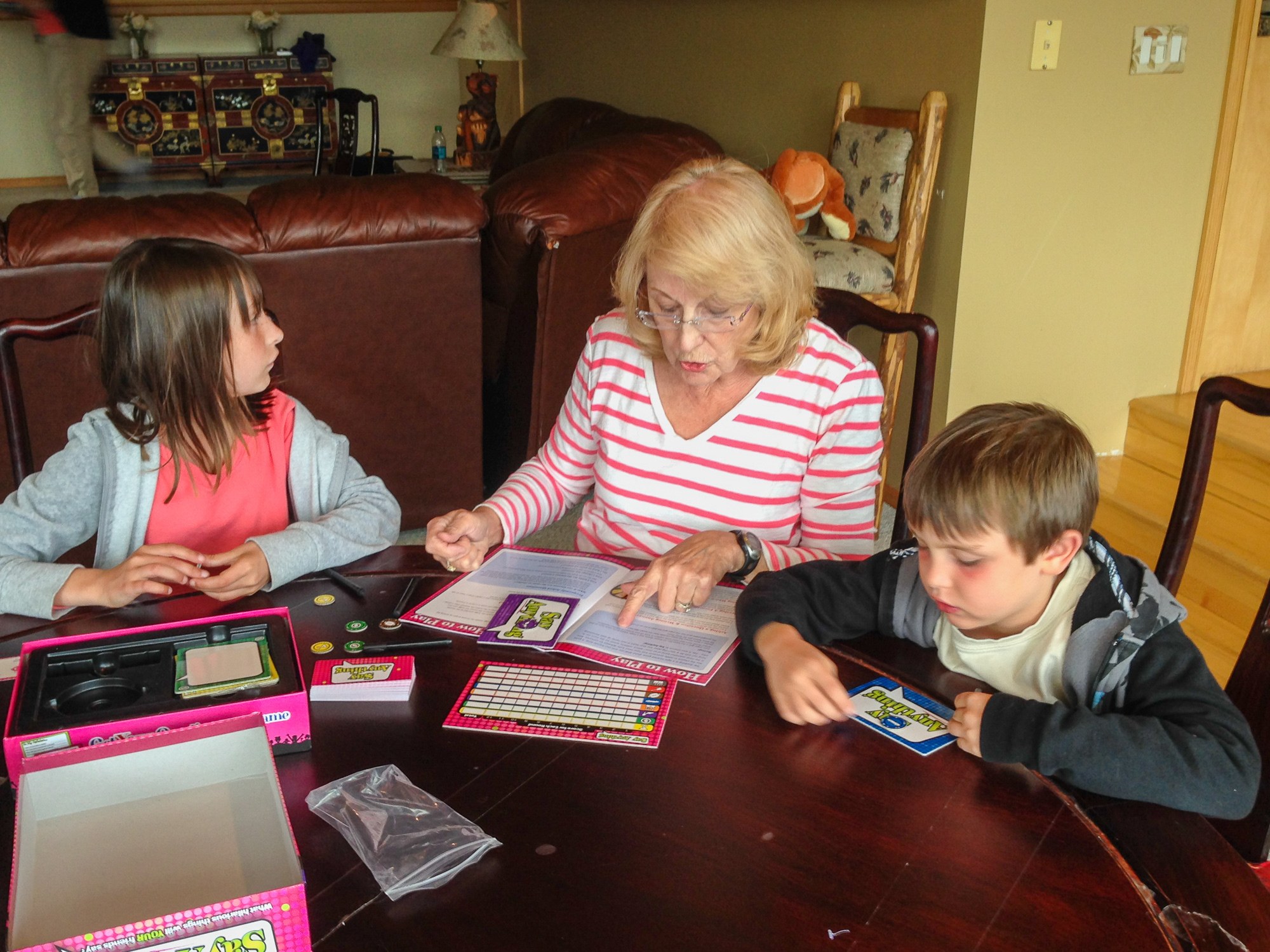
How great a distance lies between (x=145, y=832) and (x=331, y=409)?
2070 mm

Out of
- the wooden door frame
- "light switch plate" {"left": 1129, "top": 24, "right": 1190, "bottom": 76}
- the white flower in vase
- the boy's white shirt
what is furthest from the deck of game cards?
the white flower in vase

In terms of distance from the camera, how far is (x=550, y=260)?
2.74m

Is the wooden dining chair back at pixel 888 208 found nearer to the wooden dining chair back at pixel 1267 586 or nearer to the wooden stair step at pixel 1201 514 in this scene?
the wooden stair step at pixel 1201 514

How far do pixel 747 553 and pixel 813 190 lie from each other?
2.07 metres

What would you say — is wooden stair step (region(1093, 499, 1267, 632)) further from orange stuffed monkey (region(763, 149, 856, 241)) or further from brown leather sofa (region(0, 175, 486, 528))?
brown leather sofa (region(0, 175, 486, 528))

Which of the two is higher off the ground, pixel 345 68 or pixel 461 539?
pixel 345 68

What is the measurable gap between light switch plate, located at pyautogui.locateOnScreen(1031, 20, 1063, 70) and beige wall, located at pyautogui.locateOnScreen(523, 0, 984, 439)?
164mm

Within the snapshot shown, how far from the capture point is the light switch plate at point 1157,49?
2.99m

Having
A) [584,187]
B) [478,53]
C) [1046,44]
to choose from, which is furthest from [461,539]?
[478,53]

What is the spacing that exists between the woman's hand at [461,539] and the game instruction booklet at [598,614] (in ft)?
0.07

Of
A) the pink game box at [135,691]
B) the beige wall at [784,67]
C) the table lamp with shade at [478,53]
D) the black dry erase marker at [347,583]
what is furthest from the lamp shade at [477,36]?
the pink game box at [135,691]

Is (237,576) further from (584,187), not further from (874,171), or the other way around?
(874,171)

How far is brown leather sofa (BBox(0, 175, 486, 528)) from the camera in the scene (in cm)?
244

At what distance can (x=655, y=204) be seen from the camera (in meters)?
1.53
